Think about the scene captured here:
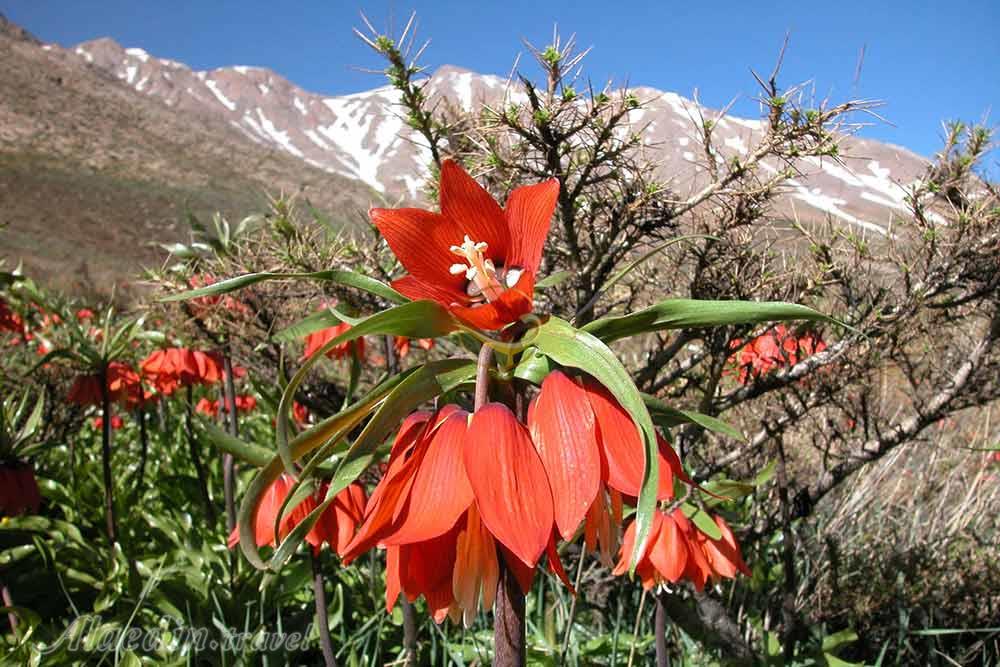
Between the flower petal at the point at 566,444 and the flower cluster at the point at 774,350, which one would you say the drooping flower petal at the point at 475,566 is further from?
the flower cluster at the point at 774,350

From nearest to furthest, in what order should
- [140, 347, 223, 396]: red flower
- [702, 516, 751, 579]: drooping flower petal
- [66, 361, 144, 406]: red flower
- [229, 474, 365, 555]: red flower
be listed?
[229, 474, 365, 555]: red flower → [702, 516, 751, 579]: drooping flower petal → [66, 361, 144, 406]: red flower → [140, 347, 223, 396]: red flower

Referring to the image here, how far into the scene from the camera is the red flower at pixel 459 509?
2.37 ft

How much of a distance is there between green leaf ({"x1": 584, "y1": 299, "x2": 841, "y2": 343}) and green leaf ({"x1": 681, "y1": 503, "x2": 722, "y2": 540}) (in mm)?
824

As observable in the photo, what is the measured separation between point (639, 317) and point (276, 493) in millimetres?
1010

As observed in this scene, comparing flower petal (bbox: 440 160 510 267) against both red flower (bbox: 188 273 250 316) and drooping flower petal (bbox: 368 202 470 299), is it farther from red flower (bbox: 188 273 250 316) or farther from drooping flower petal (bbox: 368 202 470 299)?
red flower (bbox: 188 273 250 316)

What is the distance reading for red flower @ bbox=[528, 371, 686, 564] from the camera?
0.74 meters

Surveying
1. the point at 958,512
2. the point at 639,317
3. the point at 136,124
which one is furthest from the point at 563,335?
the point at 136,124

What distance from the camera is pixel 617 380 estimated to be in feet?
2.19

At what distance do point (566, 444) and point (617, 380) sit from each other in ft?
0.41

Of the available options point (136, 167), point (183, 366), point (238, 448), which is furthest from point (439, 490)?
point (136, 167)

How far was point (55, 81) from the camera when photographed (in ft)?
157

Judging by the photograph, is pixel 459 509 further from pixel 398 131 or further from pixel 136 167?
pixel 136 167

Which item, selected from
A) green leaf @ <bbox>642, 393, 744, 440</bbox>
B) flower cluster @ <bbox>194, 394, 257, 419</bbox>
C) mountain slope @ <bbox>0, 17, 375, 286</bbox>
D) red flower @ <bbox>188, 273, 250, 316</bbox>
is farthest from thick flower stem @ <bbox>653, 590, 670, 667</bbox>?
mountain slope @ <bbox>0, 17, 375, 286</bbox>

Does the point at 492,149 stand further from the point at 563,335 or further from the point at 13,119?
the point at 13,119
